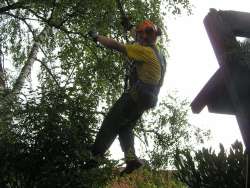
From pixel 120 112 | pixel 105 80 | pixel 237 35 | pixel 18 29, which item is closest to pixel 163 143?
pixel 105 80

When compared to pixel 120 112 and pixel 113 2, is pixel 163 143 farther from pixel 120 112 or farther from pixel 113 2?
pixel 120 112

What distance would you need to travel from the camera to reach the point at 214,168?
836 cm

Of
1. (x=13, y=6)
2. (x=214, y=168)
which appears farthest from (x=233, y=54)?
(x=13, y=6)

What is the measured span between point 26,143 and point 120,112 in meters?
1.11

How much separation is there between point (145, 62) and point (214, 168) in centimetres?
404

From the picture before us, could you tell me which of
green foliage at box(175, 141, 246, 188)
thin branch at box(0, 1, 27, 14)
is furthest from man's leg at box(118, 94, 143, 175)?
thin branch at box(0, 1, 27, 14)

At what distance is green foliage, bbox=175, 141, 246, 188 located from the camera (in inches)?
310

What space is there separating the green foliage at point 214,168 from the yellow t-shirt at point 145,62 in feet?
11.2

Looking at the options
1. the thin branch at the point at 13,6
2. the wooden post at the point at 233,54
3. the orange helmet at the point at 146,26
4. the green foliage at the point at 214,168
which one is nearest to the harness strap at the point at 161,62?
the orange helmet at the point at 146,26

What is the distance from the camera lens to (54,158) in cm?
474

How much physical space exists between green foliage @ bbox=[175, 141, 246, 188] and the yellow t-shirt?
3.41 m

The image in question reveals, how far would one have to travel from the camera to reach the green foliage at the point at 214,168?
7.87m

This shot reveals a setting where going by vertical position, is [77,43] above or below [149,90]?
above

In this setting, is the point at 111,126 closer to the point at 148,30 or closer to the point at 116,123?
the point at 116,123
